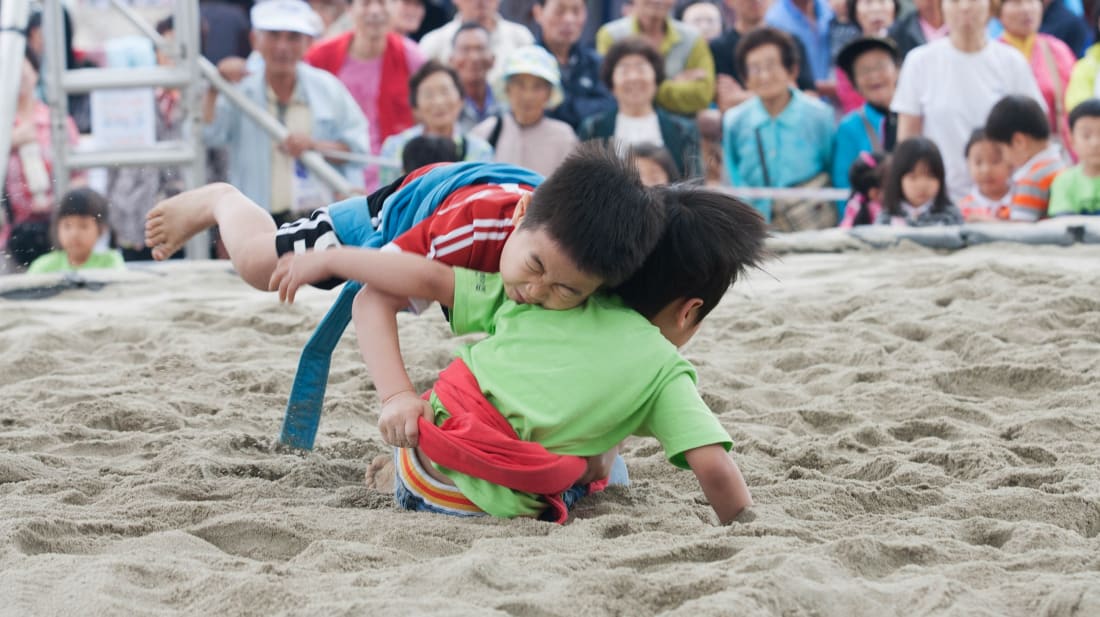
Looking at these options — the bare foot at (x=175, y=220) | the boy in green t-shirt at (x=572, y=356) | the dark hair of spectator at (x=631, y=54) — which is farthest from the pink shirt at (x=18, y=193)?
the boy in green t-shirt at (x=572, y=356)

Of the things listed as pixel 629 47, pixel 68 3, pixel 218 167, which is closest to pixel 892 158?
pixel 629 47

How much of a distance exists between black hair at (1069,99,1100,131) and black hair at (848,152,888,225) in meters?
0.92

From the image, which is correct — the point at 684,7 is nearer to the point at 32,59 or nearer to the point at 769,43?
the point at 769,43

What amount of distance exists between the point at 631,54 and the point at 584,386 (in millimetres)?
4955

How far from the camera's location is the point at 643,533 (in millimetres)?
2689

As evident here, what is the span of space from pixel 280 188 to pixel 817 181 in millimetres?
2827

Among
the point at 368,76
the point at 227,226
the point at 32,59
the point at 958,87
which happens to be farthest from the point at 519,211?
the point at 32,59

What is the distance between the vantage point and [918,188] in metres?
6.98

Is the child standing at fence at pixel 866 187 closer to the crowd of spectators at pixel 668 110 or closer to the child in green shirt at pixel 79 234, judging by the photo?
the crowd of spectators at pixel 668 110

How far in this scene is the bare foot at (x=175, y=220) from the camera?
3.91 metres

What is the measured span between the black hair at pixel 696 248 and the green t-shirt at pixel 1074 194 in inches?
175

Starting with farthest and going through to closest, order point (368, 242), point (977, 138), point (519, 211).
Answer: point (977, 138) → point (368, 242) → point (519, 211)

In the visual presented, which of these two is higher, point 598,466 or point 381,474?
point 598,466

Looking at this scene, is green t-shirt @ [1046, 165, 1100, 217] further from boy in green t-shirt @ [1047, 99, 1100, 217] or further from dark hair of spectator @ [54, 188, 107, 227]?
dark hair of spectator @ [54, 188, 107, 227]
